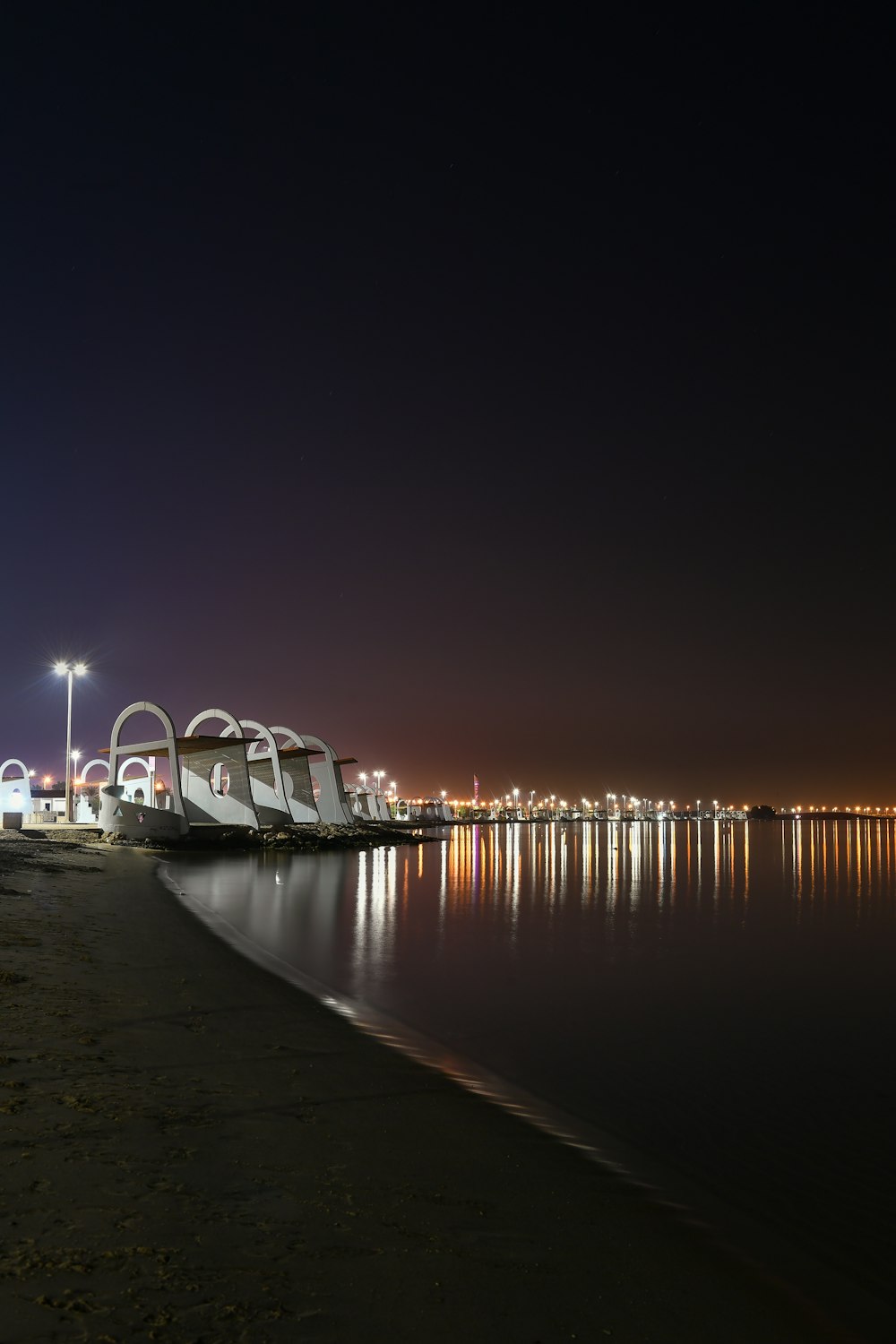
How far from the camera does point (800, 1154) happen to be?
7625mm

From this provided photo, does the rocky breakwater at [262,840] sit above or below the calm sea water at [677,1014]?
below

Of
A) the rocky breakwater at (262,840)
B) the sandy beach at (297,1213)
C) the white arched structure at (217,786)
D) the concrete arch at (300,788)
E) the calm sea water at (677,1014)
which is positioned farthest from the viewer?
the concrete arch at (300,788)

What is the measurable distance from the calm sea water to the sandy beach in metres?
1.03

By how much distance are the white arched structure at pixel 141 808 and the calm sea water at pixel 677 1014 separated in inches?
469

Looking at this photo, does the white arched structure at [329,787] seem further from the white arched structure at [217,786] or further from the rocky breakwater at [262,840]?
the white arched structure at [217,786]

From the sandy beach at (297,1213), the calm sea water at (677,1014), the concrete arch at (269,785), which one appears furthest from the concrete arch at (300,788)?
the sandy beach at (297,1213)

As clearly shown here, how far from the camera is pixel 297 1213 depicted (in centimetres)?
469

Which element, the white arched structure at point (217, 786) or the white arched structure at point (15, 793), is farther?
the white arched structure at point (15, 793)

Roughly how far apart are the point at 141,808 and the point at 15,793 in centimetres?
2493

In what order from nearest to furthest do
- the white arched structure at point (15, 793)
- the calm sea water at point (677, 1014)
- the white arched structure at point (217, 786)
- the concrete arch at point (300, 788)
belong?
the calm sea water at point (677, 1014), the white arched structure at point (217, 786), the white arched structure at point (15, 793), the concrete arch at point (300, 788)

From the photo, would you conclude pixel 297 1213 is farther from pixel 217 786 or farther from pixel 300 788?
pixel 300 788

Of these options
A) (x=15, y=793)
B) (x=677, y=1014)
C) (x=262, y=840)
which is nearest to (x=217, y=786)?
(x=262, y=840)

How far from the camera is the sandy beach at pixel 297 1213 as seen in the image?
147 inches

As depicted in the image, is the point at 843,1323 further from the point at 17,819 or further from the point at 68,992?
the point at 17,819
